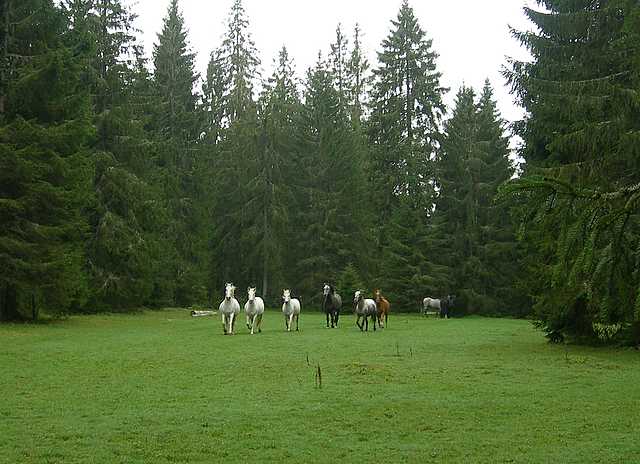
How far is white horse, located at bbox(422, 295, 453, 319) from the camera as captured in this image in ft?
119

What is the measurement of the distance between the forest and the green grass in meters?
3.62

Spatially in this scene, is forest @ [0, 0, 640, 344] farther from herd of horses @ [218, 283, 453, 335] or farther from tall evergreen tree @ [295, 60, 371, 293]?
herd of horses @ [218, 283, 453, 335]

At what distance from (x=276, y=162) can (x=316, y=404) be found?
37226 mm

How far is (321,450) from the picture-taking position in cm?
744

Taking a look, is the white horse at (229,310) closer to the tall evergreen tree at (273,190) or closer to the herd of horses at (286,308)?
the herd of horses at (286,308)

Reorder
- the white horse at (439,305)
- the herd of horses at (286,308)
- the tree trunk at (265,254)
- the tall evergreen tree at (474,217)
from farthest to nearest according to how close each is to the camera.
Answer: the tree trunk at (265,254) → the tall evergreen tree at (474,217) → the white horse at (439,305) → the herd of horses at (286,308)

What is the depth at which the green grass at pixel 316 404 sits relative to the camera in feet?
24.5

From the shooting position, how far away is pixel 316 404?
9.73m

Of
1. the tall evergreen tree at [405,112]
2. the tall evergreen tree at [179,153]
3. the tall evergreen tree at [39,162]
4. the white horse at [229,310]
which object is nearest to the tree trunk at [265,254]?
the tall evergreen tree at [179,153]

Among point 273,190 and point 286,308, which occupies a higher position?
point 273,190

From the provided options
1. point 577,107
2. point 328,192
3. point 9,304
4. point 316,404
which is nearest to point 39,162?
point 9,304

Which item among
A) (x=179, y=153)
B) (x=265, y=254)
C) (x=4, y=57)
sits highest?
(x=179, y=153)

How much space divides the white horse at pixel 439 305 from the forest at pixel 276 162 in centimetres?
155

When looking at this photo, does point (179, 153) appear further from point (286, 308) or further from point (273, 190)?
point (286, 308)
